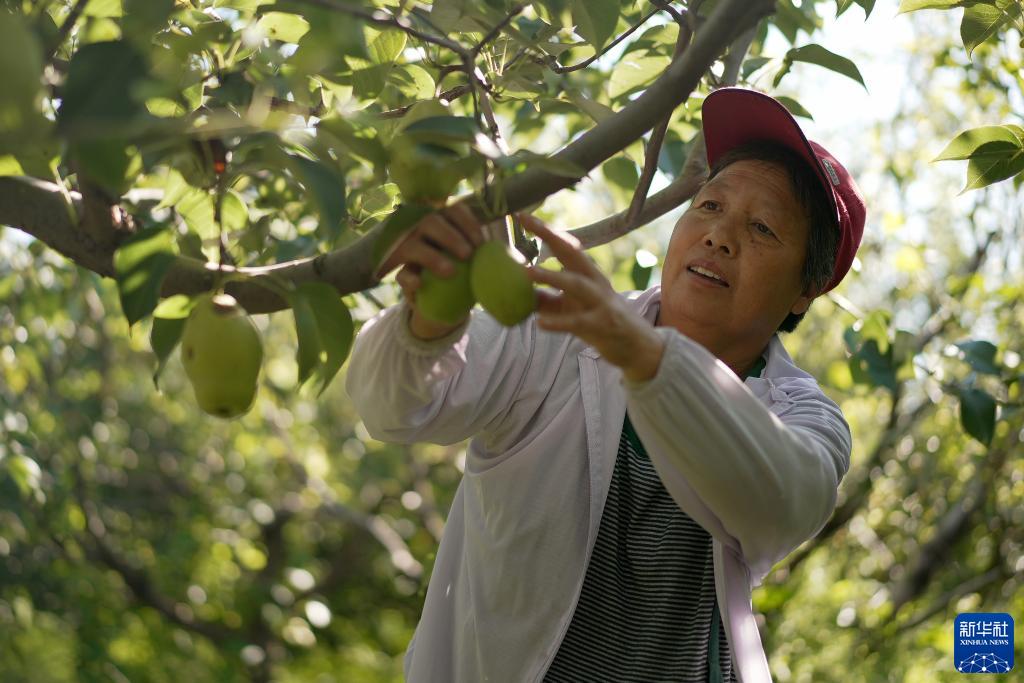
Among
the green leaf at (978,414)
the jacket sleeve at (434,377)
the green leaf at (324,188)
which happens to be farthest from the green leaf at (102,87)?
the green leaf at (978,414)

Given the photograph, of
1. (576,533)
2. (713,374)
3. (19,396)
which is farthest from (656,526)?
(19,396)

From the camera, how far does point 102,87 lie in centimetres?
58

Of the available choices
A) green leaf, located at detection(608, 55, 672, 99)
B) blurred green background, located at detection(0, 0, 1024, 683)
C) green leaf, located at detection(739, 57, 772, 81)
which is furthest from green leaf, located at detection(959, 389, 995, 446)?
green leaf, located at detection(608, 55, 672, 99)

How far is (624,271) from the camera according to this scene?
1.81m

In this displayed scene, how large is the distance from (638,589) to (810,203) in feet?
1.66

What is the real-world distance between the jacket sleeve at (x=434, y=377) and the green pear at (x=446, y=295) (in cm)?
9

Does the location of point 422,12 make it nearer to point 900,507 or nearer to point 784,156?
point 784,156

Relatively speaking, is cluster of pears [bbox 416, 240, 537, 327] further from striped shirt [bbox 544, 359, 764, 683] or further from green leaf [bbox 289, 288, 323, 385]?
striped shirt [bbox 544, 359, 764, 683]

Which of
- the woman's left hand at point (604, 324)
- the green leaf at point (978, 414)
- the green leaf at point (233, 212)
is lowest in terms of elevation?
the green leaf at point (978, 414)

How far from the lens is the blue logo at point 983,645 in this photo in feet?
8.09

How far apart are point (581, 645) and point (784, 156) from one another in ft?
2.06

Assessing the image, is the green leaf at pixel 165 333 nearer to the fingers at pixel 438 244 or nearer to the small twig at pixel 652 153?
the fingers at pixel 438 244

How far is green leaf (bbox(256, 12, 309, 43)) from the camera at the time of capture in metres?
1.03

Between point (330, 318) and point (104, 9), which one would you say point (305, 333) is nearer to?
point (330, 318)
